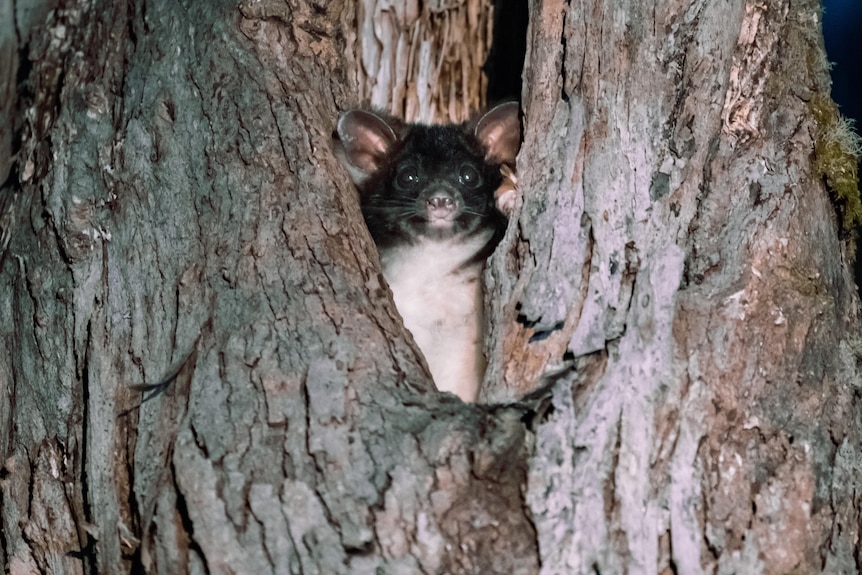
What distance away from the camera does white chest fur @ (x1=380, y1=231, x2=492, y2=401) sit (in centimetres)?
392

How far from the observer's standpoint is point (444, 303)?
158 inches

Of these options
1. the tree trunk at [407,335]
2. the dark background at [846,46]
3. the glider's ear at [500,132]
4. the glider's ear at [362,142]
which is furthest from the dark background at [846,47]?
the glider's ear at [362,142]

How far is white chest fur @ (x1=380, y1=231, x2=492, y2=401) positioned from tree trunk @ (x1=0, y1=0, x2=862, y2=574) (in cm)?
73

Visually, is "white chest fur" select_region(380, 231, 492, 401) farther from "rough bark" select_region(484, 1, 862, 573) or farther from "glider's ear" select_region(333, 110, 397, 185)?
"rough bark" select_region(484, 1, 862, 573)

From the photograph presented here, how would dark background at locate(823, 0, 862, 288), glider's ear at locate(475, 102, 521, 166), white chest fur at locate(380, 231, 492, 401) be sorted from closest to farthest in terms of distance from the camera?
white chest fur at locate(380, 231, 492, 401)
glider's ear at locate(475, 102, 521, 166)
dark background at locate(823, 0, 862, 288)

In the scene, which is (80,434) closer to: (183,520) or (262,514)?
(183,520)

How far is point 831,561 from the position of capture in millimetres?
2625

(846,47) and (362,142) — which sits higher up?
(846,47)

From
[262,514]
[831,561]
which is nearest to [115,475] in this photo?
[262,514]

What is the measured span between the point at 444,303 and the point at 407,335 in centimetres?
101

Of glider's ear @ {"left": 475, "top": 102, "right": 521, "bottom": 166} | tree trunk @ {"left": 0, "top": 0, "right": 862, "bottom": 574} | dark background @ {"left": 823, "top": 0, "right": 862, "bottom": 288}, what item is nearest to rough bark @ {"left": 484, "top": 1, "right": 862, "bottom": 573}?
tree trunk @ {"left": 0, "top": 0, "right": 862, "bottom": 574}

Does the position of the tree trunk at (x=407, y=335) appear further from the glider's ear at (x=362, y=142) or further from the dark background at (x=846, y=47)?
the dark background at (x=846, y=47)

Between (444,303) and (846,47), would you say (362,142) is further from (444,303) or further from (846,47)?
(846,47)

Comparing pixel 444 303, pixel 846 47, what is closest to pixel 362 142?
pixel 444 303
